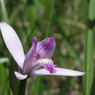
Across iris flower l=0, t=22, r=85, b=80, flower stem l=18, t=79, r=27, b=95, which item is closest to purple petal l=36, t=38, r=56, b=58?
iris flower l=0, t=22, r=85, b=80

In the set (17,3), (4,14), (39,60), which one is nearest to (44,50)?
(39,60)

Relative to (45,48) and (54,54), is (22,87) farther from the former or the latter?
(54,54)

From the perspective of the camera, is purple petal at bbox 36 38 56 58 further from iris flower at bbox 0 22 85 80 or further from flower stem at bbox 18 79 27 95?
flower stem at bbox 18 79 27 95

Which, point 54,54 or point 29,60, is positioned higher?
point 29,60

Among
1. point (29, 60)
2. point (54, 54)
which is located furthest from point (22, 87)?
point (54, 54)

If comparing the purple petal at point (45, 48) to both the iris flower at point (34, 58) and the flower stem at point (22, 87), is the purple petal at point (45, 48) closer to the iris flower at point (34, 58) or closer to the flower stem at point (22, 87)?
the iris flower at point (34, 58)

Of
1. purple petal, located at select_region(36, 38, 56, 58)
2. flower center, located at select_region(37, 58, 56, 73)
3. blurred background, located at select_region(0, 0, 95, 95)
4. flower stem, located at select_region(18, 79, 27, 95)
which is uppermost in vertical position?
purple petal, located at select_region(36, 38, 56, 58)

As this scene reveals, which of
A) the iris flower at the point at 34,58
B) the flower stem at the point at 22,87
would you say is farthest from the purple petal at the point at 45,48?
the flower stem at the point at 22,87

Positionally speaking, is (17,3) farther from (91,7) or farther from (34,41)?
(34,41)
